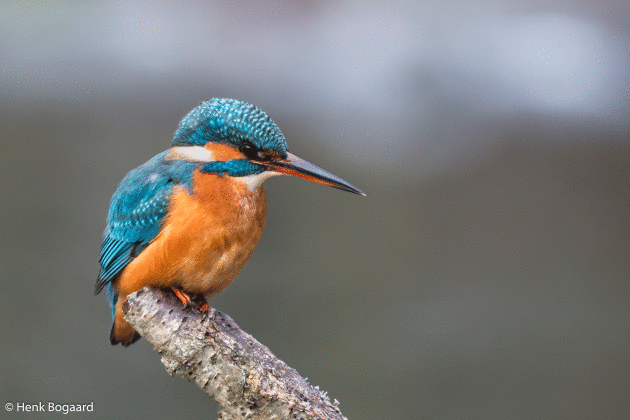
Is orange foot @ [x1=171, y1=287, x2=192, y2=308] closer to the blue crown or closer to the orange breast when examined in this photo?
the orange breast

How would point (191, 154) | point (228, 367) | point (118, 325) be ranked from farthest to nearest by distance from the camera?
1. point (118, 325)
2. point (191, 154)
3. point (228, 367)

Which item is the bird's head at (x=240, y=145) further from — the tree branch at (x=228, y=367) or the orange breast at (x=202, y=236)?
the tree branch at (x=228, y=367)

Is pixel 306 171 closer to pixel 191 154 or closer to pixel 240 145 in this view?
pixel 240 145

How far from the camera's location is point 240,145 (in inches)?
51.8

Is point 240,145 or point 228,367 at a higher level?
point 240,145

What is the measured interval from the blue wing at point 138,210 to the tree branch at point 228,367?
0.16 m

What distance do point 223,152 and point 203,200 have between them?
0.13 m

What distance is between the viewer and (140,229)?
1416mm

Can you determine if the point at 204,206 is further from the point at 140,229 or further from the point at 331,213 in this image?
the point at 331,213

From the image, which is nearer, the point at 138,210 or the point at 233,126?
the point at 233,126

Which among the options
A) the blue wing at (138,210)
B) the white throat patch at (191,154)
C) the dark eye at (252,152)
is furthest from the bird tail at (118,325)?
the dark eye at (252,152)

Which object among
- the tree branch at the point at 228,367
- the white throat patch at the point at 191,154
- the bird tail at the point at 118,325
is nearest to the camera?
the tree branch at the point at 228,367

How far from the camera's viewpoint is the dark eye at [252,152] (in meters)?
1.31

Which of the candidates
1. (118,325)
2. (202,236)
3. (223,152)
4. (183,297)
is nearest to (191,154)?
(223,152)
